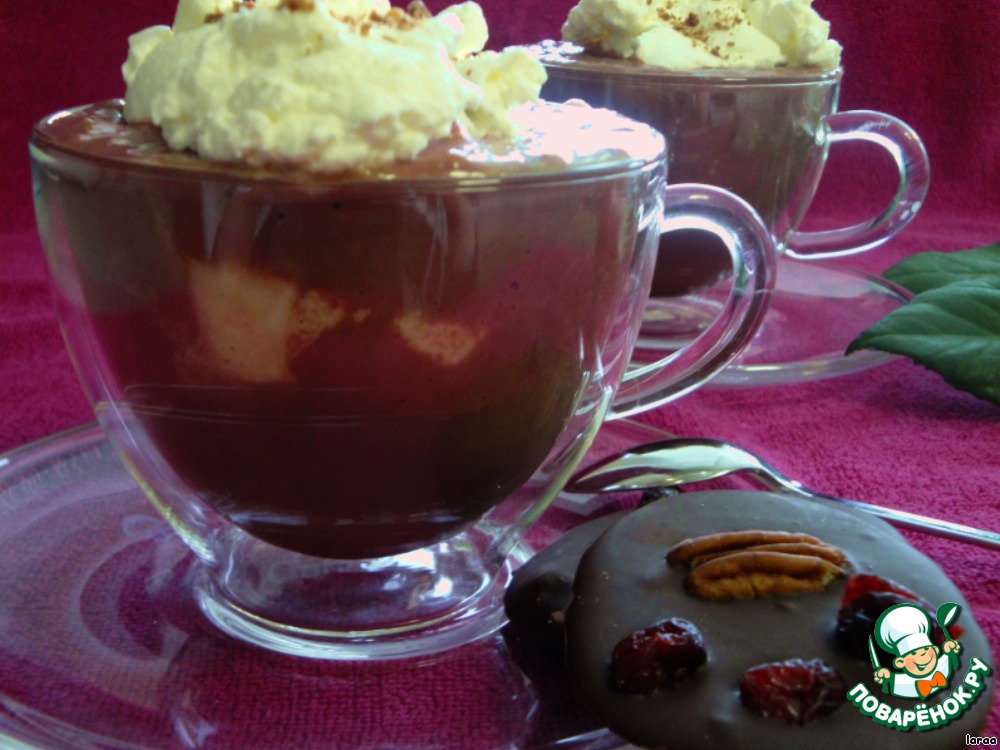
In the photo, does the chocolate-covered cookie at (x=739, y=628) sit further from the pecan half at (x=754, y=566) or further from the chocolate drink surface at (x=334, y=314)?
the chocolate drink surface at (x=334, y=314)

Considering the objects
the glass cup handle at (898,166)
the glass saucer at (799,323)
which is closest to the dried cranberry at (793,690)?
the glass saucer at (799,323)

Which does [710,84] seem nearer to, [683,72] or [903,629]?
[683,72]

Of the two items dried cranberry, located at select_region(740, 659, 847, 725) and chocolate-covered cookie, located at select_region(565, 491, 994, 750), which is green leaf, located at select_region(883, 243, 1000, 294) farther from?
dried cranberry, located at select_region(740, 659, 847, 725)

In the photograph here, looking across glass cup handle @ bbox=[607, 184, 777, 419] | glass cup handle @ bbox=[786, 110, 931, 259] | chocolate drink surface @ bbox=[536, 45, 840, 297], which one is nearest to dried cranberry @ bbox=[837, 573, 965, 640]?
glass cup handle @ bbox=[607, 184, 777, 419]

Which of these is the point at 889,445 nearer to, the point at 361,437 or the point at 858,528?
the point at 858,528

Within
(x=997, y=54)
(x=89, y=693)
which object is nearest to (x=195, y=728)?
(x=89, y=693)

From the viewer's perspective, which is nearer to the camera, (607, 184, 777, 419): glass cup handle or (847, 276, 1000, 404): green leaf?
(607, 184, 777, 419): glass cup handle

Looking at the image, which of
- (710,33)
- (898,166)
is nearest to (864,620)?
(710,33)
